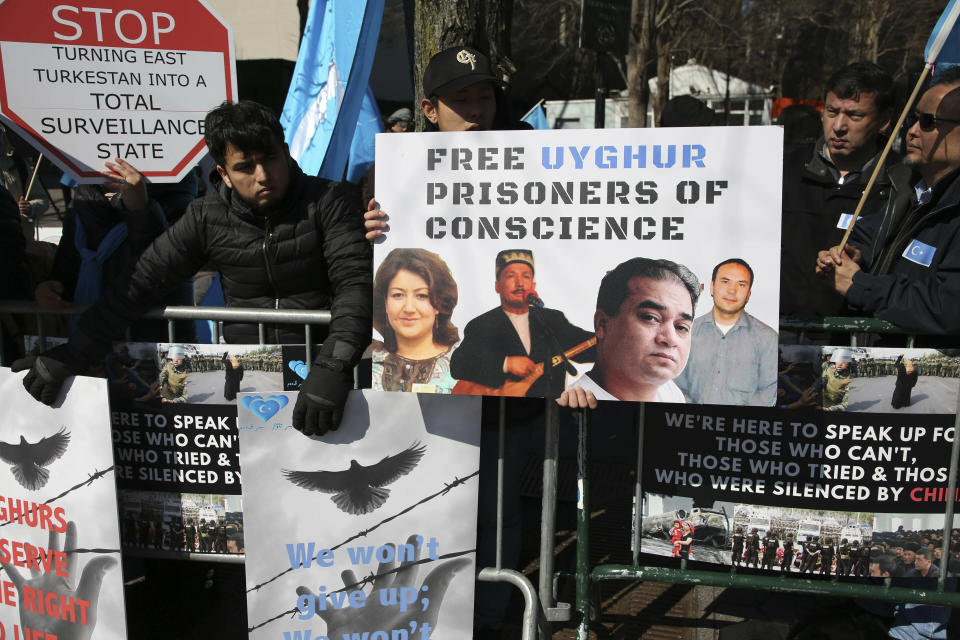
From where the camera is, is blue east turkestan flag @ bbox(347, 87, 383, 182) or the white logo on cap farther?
blue east turkestan flag @ bbox(347, 87, 383, 182)

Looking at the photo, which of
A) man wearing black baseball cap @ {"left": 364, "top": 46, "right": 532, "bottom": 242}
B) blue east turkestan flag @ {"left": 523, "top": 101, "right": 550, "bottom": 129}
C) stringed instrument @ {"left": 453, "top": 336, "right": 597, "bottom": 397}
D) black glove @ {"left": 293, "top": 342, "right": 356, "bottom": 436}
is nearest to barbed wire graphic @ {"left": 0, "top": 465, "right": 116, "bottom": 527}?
black glove @ {"left": 293, "top": 342, "right": 356, "bottom": 436}

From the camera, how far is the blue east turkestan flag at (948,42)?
8.78ft

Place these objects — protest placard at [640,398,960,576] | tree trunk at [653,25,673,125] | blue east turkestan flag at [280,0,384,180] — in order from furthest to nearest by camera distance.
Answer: tree trunk at [653,25,673,125] → blue east turkestan flag at [280,0,384,180] → protest placard at [640,398,960,576]

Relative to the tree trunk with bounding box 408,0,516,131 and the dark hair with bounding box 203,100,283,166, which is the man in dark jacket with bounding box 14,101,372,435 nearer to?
the dark hair with bounding box 203,100,283,166

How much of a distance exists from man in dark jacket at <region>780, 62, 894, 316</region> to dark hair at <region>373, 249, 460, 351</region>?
5.14 ft

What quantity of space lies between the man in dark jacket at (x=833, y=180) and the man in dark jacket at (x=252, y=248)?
1.87 meters

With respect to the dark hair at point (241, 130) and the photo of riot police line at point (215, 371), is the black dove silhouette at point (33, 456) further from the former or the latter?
the dark hair at point (241, 130)

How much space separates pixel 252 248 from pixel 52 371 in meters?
0.86

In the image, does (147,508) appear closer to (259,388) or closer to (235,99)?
(259,388)

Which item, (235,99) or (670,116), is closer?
(235,99)

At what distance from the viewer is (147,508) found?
297cm

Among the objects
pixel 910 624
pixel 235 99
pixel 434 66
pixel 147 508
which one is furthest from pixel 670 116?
pixel 147 508

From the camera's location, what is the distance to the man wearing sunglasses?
2.47 meters

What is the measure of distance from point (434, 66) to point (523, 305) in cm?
134
